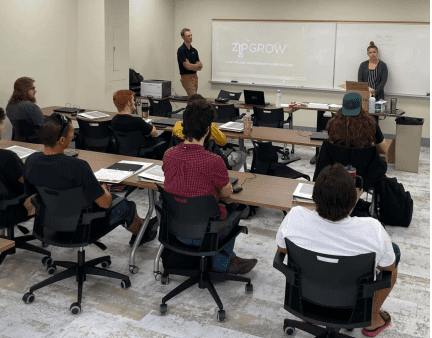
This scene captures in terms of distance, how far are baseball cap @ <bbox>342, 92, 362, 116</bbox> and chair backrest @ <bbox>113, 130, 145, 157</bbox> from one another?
2195mm

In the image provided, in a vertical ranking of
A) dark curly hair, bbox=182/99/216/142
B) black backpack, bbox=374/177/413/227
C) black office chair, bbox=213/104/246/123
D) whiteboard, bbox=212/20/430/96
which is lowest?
black backpack, bbox=374/177/413/227

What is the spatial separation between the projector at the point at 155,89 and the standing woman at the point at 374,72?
334 cm

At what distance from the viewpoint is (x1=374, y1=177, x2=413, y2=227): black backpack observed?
4.81m

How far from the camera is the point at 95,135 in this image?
577 centimetres

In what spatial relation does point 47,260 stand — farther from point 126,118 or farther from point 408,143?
point 408,143

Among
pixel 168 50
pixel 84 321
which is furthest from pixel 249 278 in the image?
pixel 168 50

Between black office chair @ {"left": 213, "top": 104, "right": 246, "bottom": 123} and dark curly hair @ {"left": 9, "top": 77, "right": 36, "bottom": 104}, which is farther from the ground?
dark curly hair @ {"left": 9, "top": 77, "right": 36, "bottom": 104}

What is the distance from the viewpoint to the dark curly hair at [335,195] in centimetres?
241

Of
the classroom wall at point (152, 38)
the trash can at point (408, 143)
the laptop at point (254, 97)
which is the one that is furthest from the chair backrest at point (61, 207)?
the classroom wall at point (152, 38)

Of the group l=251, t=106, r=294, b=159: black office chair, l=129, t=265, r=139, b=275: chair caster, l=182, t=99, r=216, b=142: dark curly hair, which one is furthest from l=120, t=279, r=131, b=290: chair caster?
l=251, t=106, r=294, b=159: black office chair

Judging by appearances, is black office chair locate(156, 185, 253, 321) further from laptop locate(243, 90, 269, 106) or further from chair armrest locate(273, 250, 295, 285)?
laptop locate(243, 90, 269, 106)

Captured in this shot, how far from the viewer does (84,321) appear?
3.22 m

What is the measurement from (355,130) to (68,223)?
2.39 meters

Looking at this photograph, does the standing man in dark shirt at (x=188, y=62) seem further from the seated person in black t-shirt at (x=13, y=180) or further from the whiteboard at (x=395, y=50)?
the seated person in black t-shirt at (x=13, y=180)
